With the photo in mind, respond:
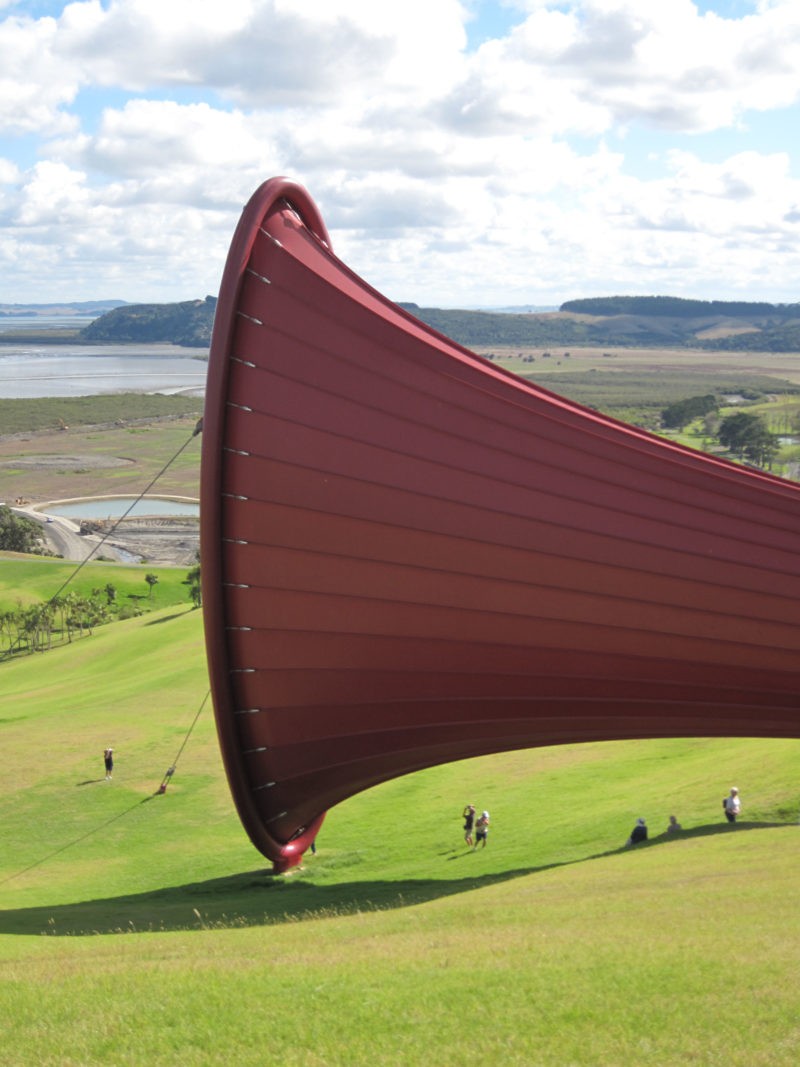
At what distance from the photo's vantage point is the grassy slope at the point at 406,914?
9.21m

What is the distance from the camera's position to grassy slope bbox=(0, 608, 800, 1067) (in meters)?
9.21

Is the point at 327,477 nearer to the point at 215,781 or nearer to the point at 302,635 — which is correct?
the point at 302,635

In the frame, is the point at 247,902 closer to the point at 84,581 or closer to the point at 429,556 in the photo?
the point at 429,556

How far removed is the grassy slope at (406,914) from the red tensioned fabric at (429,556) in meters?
2.32

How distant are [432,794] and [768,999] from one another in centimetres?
1581

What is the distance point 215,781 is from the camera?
26.6 meters

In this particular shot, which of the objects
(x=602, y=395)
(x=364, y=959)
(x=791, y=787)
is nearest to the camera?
(x=364, y=959)

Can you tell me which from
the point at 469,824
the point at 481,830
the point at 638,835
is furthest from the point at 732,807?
the point at 469,824

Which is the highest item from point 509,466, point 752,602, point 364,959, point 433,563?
point 509,466

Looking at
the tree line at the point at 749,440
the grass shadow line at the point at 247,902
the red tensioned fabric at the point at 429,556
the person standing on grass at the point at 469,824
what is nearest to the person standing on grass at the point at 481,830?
the person standing on grass at the point at 469,824

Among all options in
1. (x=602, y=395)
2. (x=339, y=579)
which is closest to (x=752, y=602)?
(x=339, y=579)

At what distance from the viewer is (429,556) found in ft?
55.3

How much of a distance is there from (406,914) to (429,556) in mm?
5196

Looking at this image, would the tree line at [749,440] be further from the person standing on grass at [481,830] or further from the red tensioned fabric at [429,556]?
the red tensioned fabric at [429,556]
